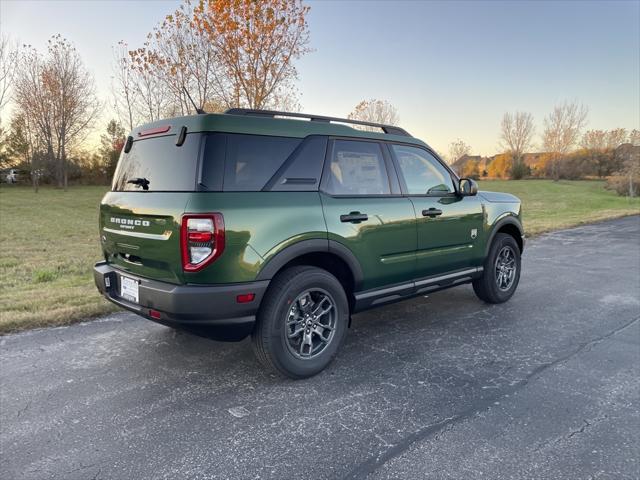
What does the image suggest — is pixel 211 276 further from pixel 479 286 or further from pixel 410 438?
pixel 479 286

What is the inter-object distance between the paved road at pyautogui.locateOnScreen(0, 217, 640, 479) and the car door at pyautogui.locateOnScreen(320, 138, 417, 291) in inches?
29.8

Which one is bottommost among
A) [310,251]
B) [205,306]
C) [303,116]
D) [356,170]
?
[205,306]

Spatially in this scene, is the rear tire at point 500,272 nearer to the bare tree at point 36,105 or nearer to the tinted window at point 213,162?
the tinted window at point 213,162

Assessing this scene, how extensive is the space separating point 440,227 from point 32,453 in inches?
143

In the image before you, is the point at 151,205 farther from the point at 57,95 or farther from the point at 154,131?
the point at 57,95

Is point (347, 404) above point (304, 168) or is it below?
below

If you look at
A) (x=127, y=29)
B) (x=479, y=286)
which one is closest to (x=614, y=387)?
(x=479, y=286)

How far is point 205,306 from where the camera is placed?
2799 mm

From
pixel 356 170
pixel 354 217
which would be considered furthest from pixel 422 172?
pixel 354 217

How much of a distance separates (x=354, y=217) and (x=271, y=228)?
2.69ft

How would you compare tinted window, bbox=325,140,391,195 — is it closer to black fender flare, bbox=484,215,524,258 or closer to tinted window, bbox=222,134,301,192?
tinted window, bbox=222,134,301,192

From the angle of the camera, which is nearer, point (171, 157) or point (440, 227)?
point (171, 157)

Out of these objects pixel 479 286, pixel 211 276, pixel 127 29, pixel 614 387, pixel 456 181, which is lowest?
pixel 614 387

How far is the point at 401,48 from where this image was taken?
50.8 feet
